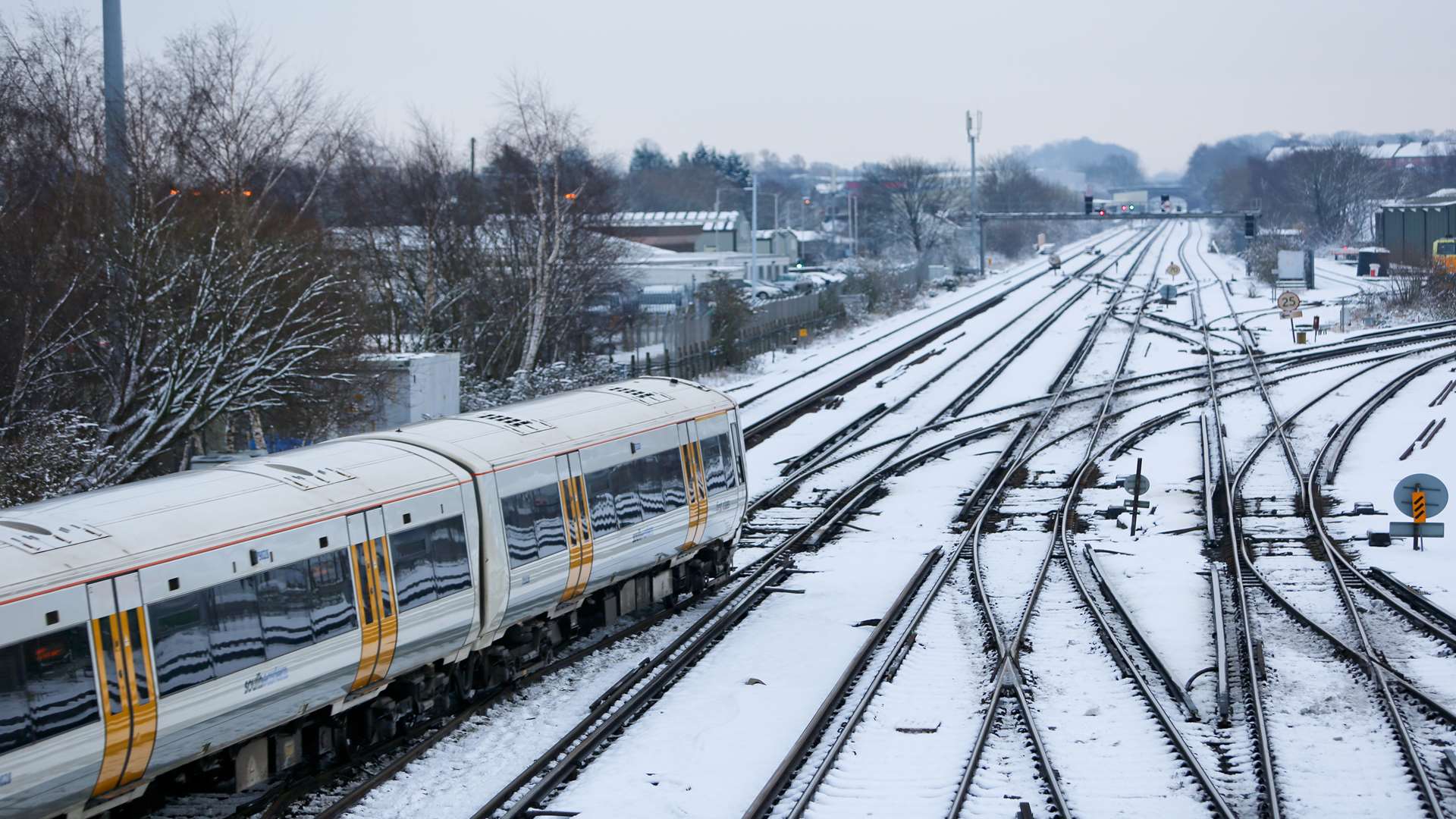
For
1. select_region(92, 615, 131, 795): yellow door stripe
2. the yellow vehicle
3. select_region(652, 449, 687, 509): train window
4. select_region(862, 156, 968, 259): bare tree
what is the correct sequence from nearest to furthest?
select_region(92, 615, 131, 795): yellow door stripe, select_region(652, 449, 687, 509): train window, the yellow vehicle, select_region(862, 156, 968, 259): bare tree

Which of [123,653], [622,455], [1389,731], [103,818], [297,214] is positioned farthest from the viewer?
[297,214]

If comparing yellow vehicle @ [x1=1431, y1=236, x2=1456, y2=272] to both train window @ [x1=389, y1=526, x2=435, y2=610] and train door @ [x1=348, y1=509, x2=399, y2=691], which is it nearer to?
train window @ [x1=389, y1=526, x2=435, y2=610]

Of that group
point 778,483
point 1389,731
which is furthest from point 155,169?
point 1389,731

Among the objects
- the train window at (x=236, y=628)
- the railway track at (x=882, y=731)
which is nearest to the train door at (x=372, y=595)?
the train window at (x=236, y=628)

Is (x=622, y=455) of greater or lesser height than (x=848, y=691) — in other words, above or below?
above

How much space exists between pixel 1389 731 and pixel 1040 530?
9279mm

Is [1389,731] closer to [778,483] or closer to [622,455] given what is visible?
[622,455]

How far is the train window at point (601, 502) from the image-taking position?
15.0m

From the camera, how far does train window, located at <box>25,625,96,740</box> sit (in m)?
8.91

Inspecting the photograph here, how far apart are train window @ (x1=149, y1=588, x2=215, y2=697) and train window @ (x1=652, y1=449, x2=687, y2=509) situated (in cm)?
683

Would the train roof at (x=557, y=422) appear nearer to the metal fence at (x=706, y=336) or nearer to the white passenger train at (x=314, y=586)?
the white passenger train at (x=314, y=586)

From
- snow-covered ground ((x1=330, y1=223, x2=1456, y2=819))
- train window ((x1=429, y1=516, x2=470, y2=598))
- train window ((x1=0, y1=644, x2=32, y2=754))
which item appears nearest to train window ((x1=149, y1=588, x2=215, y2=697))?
train window ((x1=0, y1=644, x2=32, y2=754))

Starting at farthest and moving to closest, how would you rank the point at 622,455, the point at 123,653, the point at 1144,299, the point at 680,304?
1. the point at 1144,299
2. the point at 680,304
3. the point at 622,455
4. the point at 123,653

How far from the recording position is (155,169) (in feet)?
82.8
